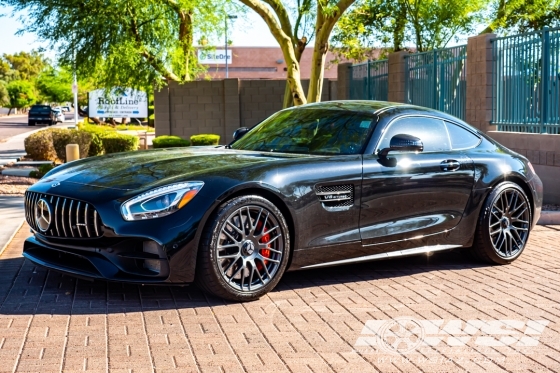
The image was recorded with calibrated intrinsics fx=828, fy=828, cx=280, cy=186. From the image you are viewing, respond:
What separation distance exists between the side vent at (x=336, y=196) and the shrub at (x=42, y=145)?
16.6 metres

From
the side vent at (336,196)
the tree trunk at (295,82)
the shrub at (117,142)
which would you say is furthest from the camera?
the shrub at (117,142)

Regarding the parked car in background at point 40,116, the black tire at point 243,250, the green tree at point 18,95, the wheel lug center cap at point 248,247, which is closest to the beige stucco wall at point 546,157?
the black tire at point 243,250

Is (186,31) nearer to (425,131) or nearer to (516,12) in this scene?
(516,12)

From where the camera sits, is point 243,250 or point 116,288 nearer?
point 243,250

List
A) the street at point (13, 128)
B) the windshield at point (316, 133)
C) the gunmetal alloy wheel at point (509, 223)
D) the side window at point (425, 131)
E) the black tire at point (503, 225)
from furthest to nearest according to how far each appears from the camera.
A: 1. the street at point (13, 128)
2. the gunmetal alloy wheel at point (509, 223)
3. the black tire at point (503, 225)
4. the side window at point (425, 131)
5. the windshield at point (316, 133)

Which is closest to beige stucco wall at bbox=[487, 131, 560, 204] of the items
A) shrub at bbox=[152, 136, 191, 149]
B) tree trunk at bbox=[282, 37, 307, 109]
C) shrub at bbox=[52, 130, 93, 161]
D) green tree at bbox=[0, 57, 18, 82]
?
tree trunk at bbox=[282, 37, 307, 109]

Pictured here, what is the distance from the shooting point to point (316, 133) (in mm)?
7398

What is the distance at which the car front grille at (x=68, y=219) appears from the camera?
6160mm

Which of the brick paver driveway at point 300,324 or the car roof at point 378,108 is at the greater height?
the car roof at point 378,108

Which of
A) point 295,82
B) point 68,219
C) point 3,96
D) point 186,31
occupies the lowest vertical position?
point 68,219

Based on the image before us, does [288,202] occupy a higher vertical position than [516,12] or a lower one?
→ lower

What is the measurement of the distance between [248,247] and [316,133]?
1572 mm

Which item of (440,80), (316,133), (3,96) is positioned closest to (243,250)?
(316,133)

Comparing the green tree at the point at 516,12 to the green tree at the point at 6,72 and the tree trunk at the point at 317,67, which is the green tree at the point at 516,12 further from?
the green tree at the point at 6,72
